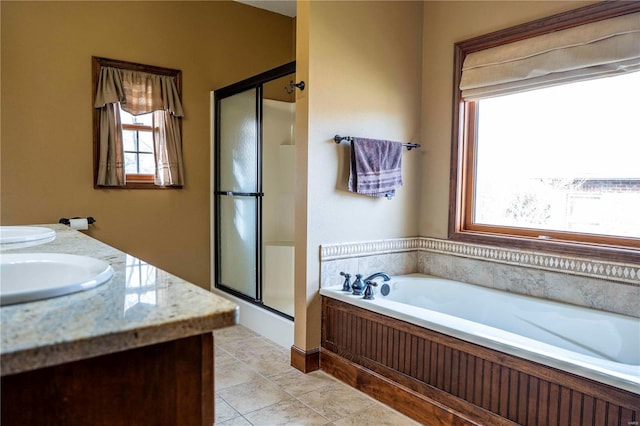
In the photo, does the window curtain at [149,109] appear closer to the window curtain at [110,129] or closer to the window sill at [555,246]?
the window curtain at [110,129]

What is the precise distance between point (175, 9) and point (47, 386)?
150 inches

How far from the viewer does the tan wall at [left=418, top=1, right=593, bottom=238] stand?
2.94 metres

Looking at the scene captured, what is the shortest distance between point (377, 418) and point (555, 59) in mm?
2165

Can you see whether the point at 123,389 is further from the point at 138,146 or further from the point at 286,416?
the point at 138,146

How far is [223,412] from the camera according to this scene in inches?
87.1

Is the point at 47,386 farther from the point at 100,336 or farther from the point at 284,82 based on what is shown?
the point at 284,82

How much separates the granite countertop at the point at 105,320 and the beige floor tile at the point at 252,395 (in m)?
1.57

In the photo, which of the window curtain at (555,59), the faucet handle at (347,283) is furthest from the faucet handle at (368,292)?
the window curtain at (555,59)

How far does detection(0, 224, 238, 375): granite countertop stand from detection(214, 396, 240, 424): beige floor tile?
1.46 m

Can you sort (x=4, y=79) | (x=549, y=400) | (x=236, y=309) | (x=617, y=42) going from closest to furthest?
Answer: (x=236, y=309) < (x=549, y=400) < (x=617, y=42) < (x=4, y=79)

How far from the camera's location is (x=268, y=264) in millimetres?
3619

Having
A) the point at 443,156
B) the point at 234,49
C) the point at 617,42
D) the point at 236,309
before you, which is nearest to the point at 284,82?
the point at 234,49

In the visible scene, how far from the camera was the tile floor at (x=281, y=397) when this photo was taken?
2170 millimetres

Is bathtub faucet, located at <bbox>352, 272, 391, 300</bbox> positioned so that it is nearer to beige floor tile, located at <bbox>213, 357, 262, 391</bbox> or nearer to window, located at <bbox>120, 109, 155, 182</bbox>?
beige floor tile, located at <bbox>213, 357, 262, 391</bbox>
